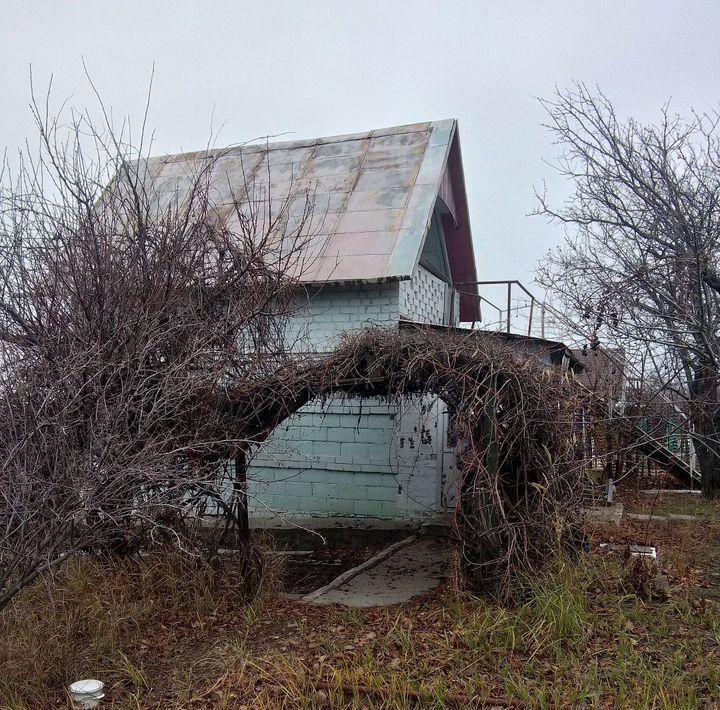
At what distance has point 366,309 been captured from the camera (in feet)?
34.2

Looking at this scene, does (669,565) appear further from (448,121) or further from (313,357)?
(448,121)

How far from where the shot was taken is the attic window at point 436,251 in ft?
39.4

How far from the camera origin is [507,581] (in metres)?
6.10

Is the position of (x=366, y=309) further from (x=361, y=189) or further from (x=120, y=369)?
(x=120, y=369)

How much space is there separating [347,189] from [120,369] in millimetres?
6531

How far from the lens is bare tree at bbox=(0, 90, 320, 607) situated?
480cm

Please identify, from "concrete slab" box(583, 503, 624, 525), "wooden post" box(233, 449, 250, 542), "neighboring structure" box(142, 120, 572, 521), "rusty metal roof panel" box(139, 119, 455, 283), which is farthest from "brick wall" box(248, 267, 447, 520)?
"wooden post" box(233, 449, 250, 542)

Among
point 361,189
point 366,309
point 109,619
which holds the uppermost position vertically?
point 361,189

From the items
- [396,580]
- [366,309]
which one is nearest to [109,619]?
[396,580]

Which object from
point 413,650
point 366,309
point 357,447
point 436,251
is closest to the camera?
point 413,650

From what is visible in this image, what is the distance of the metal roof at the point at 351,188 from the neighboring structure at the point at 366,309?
0.07 ft

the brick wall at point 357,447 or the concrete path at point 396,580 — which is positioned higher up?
the brick wall at point 357,447

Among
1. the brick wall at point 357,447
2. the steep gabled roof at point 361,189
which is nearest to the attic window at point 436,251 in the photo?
the steep gabled roof at point 361,189

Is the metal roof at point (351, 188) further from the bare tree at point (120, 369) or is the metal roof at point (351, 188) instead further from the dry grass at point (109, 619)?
the dry grass at point (109, 619)
